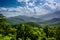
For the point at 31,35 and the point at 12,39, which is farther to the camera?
the point at 31,35

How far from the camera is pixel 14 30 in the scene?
43656 millimetres

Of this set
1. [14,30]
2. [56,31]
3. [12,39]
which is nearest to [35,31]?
[14,30]

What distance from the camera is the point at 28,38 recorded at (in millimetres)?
41531

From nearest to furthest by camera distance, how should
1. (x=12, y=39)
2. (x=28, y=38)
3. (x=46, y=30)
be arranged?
(x=12, y=39), (x=28, y=38), (x=46, y=30)

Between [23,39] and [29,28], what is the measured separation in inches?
126

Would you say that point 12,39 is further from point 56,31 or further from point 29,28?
point 56,31

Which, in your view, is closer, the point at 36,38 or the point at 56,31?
the point at 36,38

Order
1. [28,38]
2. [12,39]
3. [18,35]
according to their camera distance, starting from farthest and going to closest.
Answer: [18,35] < [28,38] < [12,39]

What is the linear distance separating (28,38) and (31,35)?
4.69ft

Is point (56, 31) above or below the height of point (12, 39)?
below

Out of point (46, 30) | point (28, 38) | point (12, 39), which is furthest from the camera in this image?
point (46, 30)

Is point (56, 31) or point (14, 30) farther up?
point (14, 30)

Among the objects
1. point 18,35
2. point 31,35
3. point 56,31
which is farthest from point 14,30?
point 56,31

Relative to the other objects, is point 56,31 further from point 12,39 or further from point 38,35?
point 12,39
